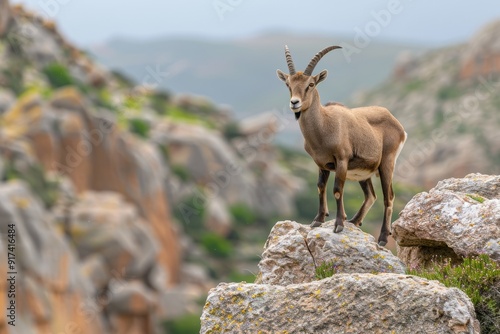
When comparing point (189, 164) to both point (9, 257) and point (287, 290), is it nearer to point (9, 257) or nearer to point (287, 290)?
point (9, 257)

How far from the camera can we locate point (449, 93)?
18200 cm

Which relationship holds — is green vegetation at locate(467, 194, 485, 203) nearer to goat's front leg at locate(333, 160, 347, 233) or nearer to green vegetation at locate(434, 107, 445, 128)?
goat's front leg at locate(333, 160, 347, 233)

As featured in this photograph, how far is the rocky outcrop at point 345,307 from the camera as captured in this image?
38.5ft

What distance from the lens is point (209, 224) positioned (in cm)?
12962

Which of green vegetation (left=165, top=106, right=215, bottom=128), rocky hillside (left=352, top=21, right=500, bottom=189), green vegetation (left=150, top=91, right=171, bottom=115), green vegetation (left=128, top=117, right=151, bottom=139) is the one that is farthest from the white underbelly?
green vegetation (left=150, top=91, right=171, bottom=115)

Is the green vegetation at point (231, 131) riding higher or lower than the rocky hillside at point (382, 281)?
higher

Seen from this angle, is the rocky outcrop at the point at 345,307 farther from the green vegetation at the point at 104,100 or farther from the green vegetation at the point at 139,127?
the green vegetation at the point at 104,100

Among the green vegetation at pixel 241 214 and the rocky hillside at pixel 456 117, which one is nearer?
the green vegetation at pixel 241 214

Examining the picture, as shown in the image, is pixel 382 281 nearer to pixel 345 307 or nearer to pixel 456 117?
pixel 345 307

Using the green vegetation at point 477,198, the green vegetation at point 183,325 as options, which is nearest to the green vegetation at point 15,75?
the green vegetation at point 183,325

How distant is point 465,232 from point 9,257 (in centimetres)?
4657

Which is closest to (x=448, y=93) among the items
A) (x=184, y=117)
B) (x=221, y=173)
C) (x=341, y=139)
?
(x=184, y=117)

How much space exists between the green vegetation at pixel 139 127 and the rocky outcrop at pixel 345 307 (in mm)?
118390

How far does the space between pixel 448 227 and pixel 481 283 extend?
160 cm
